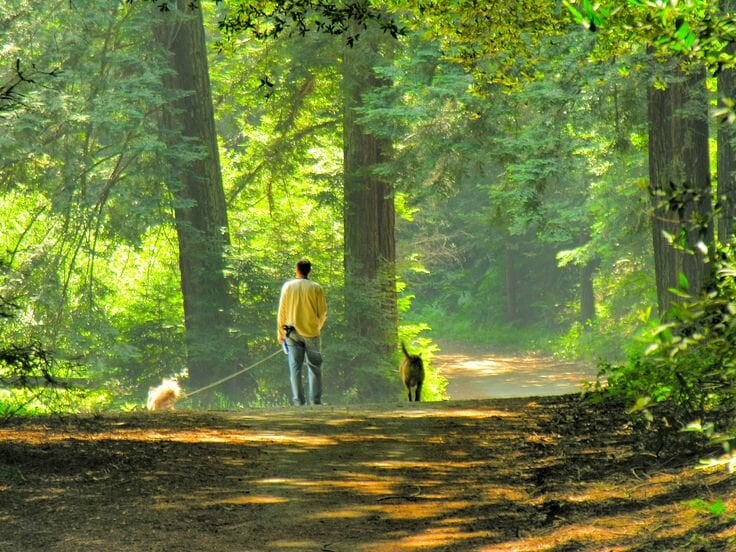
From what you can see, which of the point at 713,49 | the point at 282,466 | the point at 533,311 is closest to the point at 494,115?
the point at 282,466

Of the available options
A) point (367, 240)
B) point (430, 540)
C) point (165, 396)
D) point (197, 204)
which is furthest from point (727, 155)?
point (430, 540)

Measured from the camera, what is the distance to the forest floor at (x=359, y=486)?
597 centimetres

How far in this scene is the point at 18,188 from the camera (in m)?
23.8

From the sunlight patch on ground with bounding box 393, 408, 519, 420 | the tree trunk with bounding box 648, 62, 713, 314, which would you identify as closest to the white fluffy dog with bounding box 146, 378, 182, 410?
the sunlight patch on ground with bounding box 393, 408, 519, 420

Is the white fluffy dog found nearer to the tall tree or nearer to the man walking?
the man walking

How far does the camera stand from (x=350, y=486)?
7414mm

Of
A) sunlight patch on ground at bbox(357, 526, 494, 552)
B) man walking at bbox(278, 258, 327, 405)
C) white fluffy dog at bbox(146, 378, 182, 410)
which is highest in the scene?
man walking at bbox(278, 258, 327, 405)

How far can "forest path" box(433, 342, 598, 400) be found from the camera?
1235 inches

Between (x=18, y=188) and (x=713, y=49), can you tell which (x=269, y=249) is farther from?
(x=713, y=49)

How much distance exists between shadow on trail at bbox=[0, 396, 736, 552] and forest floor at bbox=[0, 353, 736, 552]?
17 mm

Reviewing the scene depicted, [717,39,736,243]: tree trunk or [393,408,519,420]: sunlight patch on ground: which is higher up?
[717,39,736,243]: tree trunk

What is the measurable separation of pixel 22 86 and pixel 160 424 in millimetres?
14221

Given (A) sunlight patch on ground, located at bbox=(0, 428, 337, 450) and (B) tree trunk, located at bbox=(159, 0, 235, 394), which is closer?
(A) sunlight patch on ground, located at bbox=(0, 428, 337, 450)

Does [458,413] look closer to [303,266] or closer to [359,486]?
[359,486]
